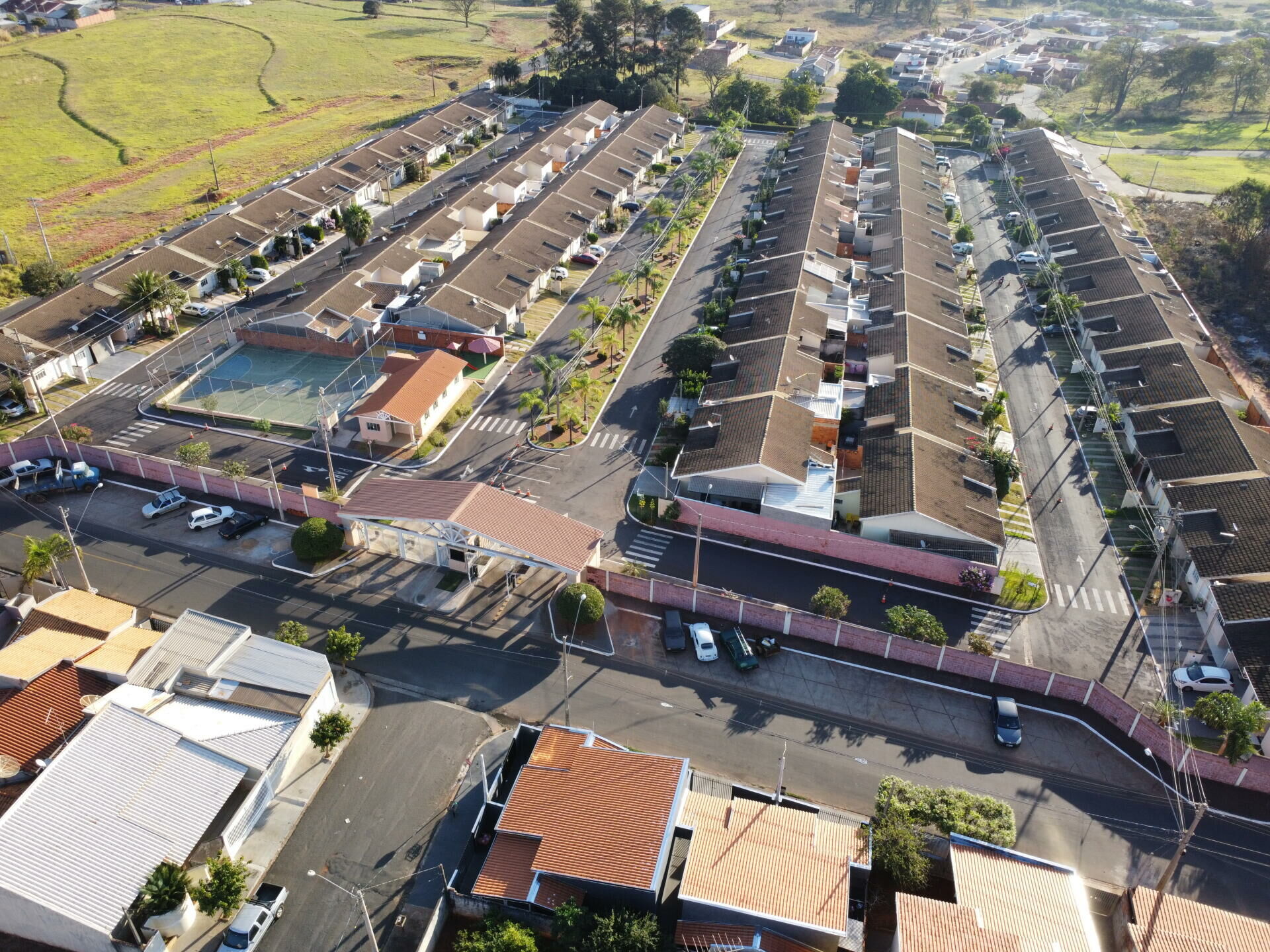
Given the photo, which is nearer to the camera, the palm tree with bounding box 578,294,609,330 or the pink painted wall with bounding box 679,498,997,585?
the pink painted wall with bounding box 679,498,997,585

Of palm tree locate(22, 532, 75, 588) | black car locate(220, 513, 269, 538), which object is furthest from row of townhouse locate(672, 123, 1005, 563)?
palm tree locate(22, 532, 75, 588)

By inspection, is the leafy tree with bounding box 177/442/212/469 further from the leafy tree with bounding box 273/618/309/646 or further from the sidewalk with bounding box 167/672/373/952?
the sidewalk with bounding box 167/672/373/952

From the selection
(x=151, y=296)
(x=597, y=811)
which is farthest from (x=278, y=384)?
(x=597, y=811)

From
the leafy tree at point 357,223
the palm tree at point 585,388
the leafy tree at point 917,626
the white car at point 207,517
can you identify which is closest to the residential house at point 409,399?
the palm tree at point 585,388

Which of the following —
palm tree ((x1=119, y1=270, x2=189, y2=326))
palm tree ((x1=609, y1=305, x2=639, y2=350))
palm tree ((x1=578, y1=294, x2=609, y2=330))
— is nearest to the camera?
palm tree ((x1=609, y1=305, x2=639, y2=350))

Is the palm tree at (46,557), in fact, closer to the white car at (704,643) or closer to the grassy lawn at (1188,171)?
the white car at (704,643)

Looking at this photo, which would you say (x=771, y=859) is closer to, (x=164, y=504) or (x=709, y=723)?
(x=709, y=723)
